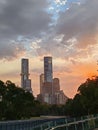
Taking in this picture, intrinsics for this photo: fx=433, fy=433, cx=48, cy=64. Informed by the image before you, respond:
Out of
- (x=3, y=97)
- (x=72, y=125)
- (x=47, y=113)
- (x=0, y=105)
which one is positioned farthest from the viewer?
(x=47, y=113)

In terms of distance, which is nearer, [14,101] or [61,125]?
[61,125]

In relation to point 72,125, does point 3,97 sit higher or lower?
higher

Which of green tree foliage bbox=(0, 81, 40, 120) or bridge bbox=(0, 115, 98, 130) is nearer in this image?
bridge bbox=(0, 115, 98, 130)

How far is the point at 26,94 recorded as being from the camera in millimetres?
123250

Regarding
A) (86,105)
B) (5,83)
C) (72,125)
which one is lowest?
(72,125)

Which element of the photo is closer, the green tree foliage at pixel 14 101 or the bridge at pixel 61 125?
the bridge at pixel 61 125

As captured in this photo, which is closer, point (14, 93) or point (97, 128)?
point (97, 128)

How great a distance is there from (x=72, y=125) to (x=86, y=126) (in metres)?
4.42

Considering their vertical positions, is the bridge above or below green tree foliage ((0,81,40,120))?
below

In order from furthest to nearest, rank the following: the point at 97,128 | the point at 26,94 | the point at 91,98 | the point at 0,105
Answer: the point at 26,94 → the point at 0,105 → the point at 91,98 → the point at 97,128

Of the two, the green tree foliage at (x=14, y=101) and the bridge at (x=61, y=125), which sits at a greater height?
the green tree foliage at (x=14, y=101)

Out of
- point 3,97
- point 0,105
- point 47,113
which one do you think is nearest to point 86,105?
point 0,105

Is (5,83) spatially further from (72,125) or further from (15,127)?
(72,125)

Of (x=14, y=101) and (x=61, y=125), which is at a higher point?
(x=14, y=101)
